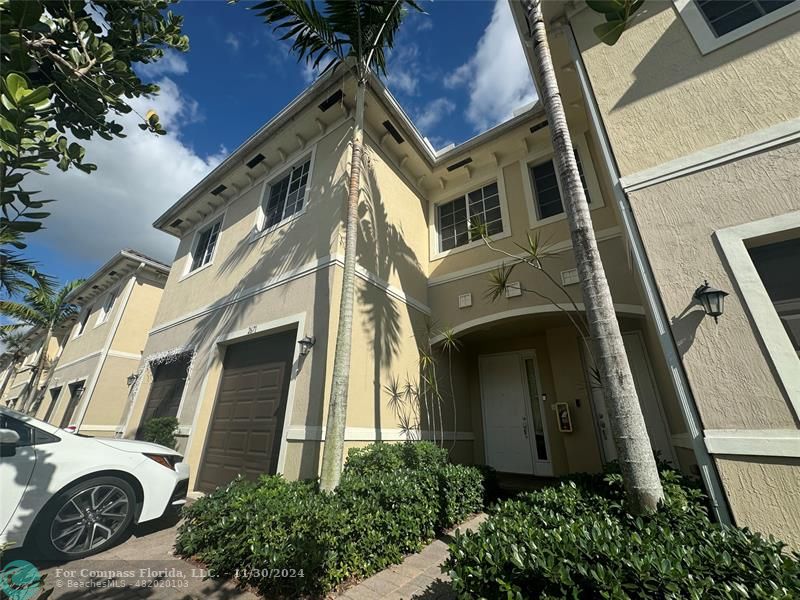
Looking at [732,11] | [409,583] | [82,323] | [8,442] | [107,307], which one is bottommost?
[409,583]

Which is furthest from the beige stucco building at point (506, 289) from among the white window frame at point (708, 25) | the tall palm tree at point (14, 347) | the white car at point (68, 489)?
the tall palm tree at point (14, 347)

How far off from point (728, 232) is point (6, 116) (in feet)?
19.2

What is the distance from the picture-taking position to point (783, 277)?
3.24 m

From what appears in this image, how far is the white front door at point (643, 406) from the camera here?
221 inches

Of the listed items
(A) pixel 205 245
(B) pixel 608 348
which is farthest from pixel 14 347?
(B) pixel 608 348

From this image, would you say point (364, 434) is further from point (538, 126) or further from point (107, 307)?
point (107, 307)

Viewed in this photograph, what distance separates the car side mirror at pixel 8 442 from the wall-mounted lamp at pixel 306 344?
10.8ft

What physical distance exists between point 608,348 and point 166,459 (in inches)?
230

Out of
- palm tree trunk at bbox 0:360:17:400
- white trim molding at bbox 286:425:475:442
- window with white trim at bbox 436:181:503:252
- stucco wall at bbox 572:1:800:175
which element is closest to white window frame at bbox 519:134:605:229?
window with white trim at bbox 436:181:503:252

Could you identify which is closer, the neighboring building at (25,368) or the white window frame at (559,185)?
the white window frame at (559,185)

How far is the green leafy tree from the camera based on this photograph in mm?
A: 1733

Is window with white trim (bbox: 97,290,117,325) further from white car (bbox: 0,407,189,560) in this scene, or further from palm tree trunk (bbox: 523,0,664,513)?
palm tree trunk (bbox: 523,0,664,513)

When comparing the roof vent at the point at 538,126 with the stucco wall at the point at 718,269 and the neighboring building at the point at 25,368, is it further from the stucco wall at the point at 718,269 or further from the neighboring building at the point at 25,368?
the neighboring building at the point at 25,368

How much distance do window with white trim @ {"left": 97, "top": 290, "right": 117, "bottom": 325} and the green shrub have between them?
980cm
